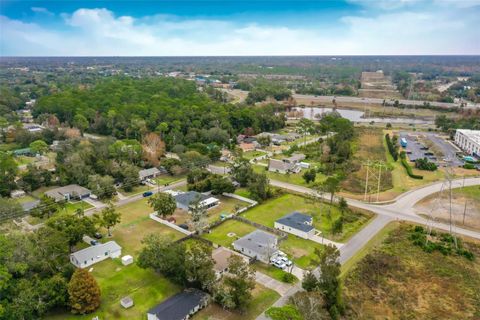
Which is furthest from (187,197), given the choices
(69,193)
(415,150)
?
(415,150)

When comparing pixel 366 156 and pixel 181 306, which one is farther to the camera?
pixel 366 156

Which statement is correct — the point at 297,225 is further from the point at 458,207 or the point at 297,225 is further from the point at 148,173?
the point at 148,173

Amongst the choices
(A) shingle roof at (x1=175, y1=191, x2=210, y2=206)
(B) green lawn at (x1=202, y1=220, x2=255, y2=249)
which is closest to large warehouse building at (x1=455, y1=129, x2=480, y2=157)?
(B) green lawn at (x1=202, y1=220, x2=255, y2=249)

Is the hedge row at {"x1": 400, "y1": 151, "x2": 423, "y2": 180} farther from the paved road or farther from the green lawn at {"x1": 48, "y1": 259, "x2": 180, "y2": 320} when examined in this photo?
the green lawn at {"x1": 48, "y1": 259, "x2": 180, "y2": 320}

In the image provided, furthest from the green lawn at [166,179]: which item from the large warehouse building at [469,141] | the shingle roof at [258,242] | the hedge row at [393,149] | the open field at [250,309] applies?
the large warehouse building at [469,141]

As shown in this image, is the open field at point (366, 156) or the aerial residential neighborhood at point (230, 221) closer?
the aerial residential neighborhood at point (230, 221)

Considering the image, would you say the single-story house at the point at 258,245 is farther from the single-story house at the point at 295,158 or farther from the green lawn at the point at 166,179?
the single-story house at the point at 295,158
